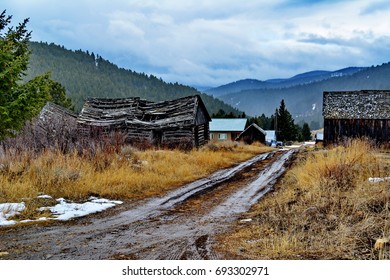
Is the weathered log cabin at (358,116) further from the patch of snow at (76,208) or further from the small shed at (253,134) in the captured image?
→ the small shed at (253,134)

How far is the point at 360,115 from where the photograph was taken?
2773 centimetres

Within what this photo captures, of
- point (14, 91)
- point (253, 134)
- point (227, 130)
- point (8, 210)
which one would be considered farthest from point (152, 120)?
point (227, 130)

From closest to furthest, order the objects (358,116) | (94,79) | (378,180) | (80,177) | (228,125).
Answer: (378,180) < (80,177) < (358,116) < (228,125) < (94,79)

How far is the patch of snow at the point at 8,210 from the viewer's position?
612cm

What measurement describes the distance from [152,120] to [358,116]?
1570 cm

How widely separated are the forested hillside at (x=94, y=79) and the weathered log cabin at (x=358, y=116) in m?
69.1

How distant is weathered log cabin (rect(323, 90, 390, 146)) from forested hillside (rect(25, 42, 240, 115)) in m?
69.1

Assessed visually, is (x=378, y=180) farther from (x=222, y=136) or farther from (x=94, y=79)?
(x=94, y=79)

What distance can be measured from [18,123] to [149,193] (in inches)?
166

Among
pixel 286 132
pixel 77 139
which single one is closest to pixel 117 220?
pixel 77 139

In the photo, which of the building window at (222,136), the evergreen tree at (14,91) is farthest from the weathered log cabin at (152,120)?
the building window at (222,136)

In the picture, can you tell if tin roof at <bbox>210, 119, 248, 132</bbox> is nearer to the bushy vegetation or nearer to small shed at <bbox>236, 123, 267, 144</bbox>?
small shed at <bbox>236, 123, 267, 144</bbox>

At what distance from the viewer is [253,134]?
57.2 meters
